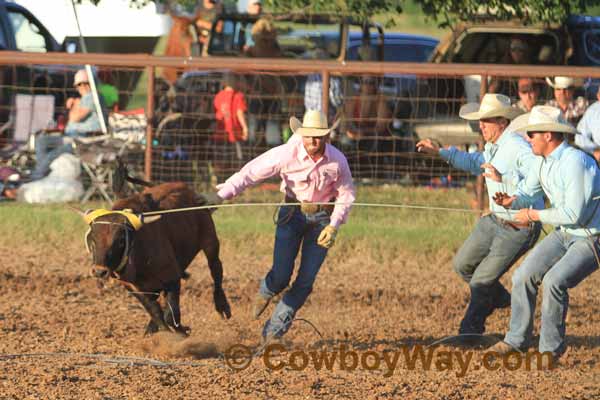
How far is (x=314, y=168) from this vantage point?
801 cm

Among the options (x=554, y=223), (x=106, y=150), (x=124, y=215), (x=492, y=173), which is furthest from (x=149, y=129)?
(x=554, y=223)

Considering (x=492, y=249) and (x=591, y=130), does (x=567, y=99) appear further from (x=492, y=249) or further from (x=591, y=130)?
(x=492, y=249)

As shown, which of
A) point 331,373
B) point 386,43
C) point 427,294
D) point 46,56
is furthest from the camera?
point 386,43

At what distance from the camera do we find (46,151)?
13.1 meters

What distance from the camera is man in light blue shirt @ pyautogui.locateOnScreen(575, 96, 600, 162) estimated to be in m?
11.4

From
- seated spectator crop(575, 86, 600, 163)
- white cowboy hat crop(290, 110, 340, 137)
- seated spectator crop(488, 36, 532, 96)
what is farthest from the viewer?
seated spectator crop(488, 36, 532, 96)

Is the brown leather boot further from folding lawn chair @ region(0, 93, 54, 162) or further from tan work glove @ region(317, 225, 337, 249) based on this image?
folding lawn chair @ region(0, 93, 54, 162)

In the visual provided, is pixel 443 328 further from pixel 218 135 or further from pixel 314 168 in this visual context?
pixel 218 135

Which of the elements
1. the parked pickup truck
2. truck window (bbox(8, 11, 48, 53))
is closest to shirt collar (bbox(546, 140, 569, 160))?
the parked pickup truck

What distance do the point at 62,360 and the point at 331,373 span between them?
5.66 ft

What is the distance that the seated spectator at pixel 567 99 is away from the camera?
11.9 m

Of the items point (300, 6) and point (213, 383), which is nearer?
point (213, 383)

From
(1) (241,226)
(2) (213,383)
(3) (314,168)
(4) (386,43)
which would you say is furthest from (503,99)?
(4) (386,43)

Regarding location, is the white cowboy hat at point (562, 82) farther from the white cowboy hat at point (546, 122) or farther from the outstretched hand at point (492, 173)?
the white cowboy hat at point (546, 122)
